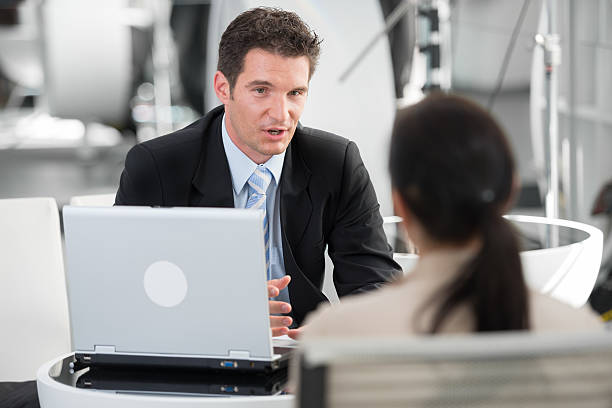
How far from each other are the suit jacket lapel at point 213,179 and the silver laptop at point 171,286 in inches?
23.0

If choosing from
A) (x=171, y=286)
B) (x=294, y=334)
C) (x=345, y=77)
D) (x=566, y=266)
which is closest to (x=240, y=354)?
(x=171, y=286)

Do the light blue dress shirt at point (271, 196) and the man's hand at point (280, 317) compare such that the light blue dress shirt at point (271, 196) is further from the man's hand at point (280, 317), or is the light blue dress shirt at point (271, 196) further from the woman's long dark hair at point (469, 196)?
the woman's long dark hair at point (469, 196)

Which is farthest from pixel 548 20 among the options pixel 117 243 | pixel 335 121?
pixel 117 243

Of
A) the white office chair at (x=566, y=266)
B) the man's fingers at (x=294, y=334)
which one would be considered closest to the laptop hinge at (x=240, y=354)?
the man's fingers at (x=294, y=334)

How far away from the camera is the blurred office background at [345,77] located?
3139 millimetres

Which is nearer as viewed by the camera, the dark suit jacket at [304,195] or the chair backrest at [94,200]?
the dark suit jacket at [304,195]

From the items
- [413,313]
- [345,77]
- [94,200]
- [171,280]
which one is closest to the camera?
[413,313]

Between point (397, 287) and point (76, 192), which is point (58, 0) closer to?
point (76, 192)

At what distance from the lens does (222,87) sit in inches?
79.7

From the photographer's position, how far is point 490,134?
0.92 m

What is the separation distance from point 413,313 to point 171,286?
0.49m

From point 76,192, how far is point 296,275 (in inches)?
172

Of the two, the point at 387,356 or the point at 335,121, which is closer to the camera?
the point at 387,356

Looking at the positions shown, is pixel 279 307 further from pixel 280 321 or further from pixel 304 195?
pixel 304 195
